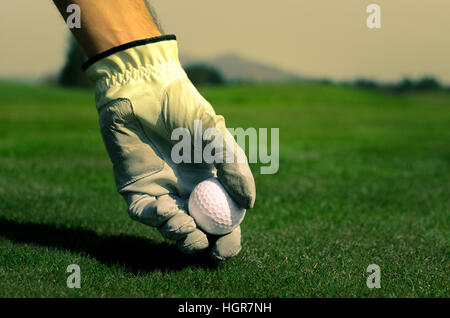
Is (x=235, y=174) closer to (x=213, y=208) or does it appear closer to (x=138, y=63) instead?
(x=213, y=208)

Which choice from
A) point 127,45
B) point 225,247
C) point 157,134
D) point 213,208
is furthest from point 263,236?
point 127,45

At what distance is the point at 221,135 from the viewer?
300 cm

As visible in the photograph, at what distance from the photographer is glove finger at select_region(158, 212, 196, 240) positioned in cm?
301

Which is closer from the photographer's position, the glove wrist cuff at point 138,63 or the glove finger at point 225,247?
the glove wrist cuff at point 138,63

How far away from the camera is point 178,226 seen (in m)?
3.01

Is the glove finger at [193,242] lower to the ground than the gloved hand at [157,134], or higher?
lower

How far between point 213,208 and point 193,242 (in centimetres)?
25

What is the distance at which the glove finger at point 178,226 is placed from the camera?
301 cm

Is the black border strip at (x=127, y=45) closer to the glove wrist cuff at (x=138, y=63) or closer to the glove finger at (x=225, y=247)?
the glove wrist cuff at (x=138, y=63)

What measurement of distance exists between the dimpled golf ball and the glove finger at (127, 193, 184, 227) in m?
0.12

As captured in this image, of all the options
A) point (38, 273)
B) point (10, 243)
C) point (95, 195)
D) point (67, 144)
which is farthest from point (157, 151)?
point (67, 144)

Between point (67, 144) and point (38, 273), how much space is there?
866 cm

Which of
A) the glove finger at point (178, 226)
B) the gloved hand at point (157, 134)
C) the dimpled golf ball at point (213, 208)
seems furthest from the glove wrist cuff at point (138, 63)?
the glove finger at point (178, 226)
